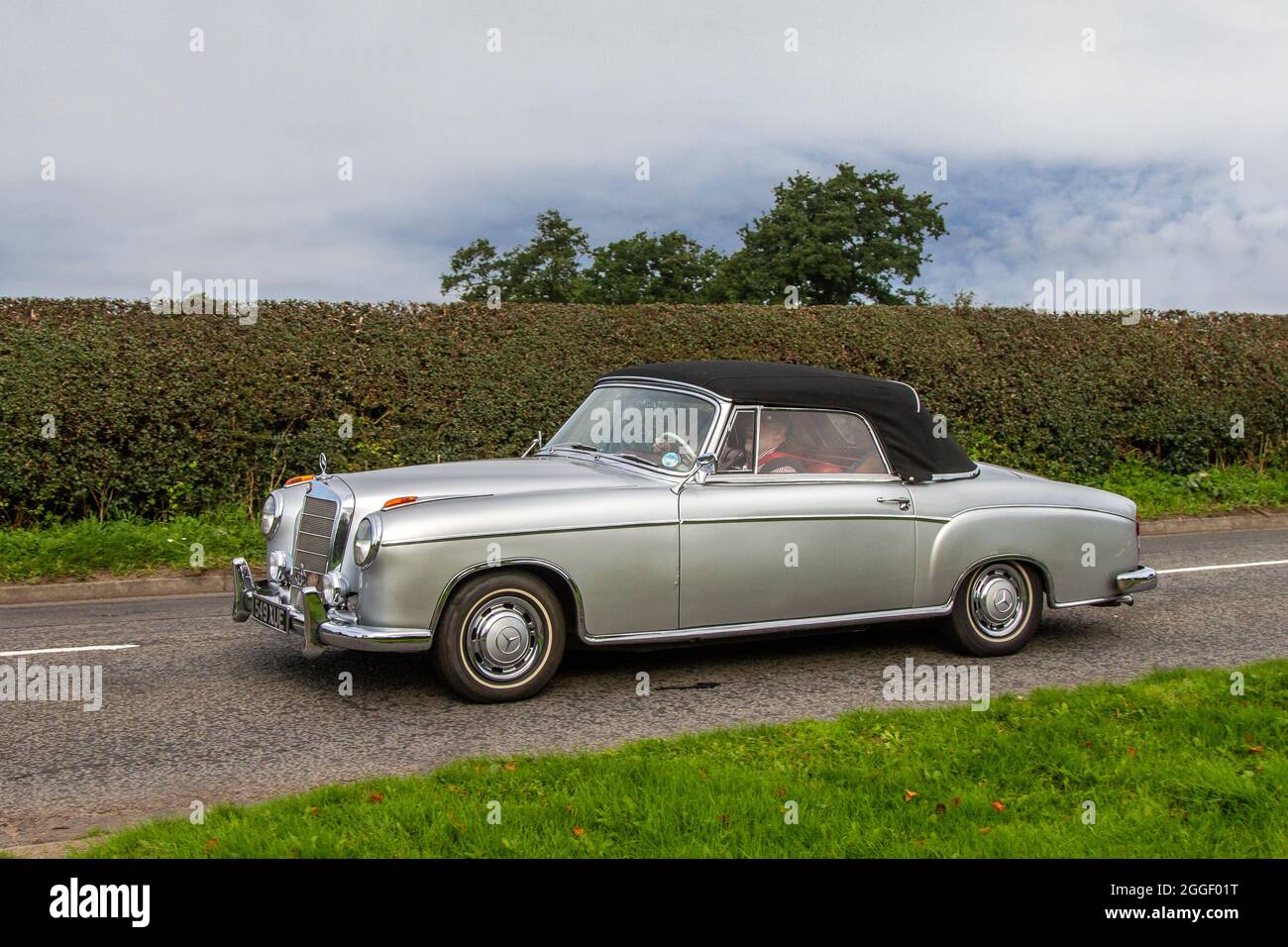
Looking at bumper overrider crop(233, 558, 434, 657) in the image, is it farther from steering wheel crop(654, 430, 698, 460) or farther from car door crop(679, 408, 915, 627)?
steering wheel crop(654, 430, 698, 460)

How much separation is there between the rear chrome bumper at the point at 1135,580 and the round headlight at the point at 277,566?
514cm

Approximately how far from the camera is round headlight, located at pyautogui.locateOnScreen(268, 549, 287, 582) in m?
7.03

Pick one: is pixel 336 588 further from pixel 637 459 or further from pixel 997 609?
pixel 997 609

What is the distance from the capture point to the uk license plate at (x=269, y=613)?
6.66 metres

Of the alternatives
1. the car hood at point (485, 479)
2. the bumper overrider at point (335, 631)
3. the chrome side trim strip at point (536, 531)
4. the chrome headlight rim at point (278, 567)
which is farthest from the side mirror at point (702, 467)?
the chrome headlight rim at point (278, 567)

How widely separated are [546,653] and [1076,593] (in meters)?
3.54

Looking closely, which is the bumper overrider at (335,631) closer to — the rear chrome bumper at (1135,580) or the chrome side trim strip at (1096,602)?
the chrome side trim strip at (1096,602)

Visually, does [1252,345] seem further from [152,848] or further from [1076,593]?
[152,848]

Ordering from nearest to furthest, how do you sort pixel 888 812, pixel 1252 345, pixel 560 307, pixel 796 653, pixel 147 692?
pixel 888 812 < pixel 147 692 < pixel 796 653 < pixel 560 307 < pixel 1252 345

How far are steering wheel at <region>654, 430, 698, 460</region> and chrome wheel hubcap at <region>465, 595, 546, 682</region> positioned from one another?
4.23 ft

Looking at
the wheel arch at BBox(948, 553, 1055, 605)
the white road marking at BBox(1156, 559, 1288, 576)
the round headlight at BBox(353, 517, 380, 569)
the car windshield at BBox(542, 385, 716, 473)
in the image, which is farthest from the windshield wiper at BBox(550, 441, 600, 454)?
the white road marking at BBox(1156, 559, 1288, 576)

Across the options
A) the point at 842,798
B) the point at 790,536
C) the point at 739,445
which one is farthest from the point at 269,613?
the point at 842,798

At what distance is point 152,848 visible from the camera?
14.0ft
